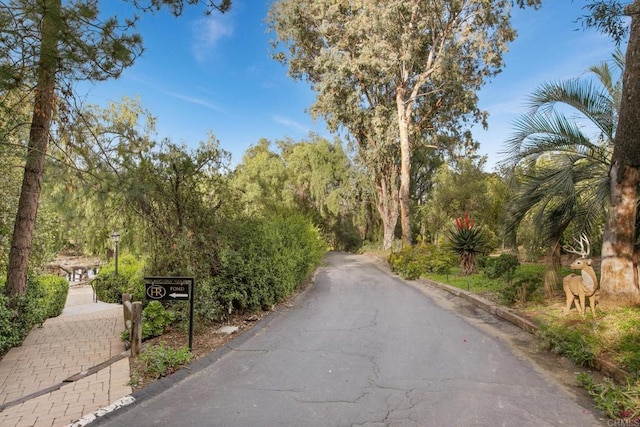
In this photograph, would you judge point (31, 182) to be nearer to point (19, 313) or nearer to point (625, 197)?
point (19, 313)

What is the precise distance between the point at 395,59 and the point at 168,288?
16.8 metres

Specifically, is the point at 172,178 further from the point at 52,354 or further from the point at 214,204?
the point at 52,354

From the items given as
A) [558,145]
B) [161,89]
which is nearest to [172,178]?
[161,89]

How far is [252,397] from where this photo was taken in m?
3.86

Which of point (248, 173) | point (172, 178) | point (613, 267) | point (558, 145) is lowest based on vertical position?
point (613, 267)

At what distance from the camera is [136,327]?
17.2 feet

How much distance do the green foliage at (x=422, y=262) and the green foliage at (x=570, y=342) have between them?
23.0 feet

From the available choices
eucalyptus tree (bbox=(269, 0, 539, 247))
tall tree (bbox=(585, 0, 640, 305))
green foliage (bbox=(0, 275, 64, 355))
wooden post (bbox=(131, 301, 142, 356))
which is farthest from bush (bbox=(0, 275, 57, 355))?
eucalyptus tree (bbox=(269, 0, 539, 247))

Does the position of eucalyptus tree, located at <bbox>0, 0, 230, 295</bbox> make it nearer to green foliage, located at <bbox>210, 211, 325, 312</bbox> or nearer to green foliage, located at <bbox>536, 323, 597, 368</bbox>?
green foliage, located at <bbox>210, 211, 325, 312</bbox>

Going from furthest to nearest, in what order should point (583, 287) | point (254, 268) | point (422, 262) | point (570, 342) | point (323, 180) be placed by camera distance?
point (323, 180) < point (422, 262) < point (254, 268) < point (583, 287) < point (570, 342)

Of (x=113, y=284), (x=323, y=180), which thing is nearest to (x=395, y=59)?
(x=323, y=180)

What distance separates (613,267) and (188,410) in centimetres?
623

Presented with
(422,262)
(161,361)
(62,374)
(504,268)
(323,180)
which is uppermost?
(323,180)

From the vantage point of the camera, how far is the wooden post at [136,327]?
520cm
